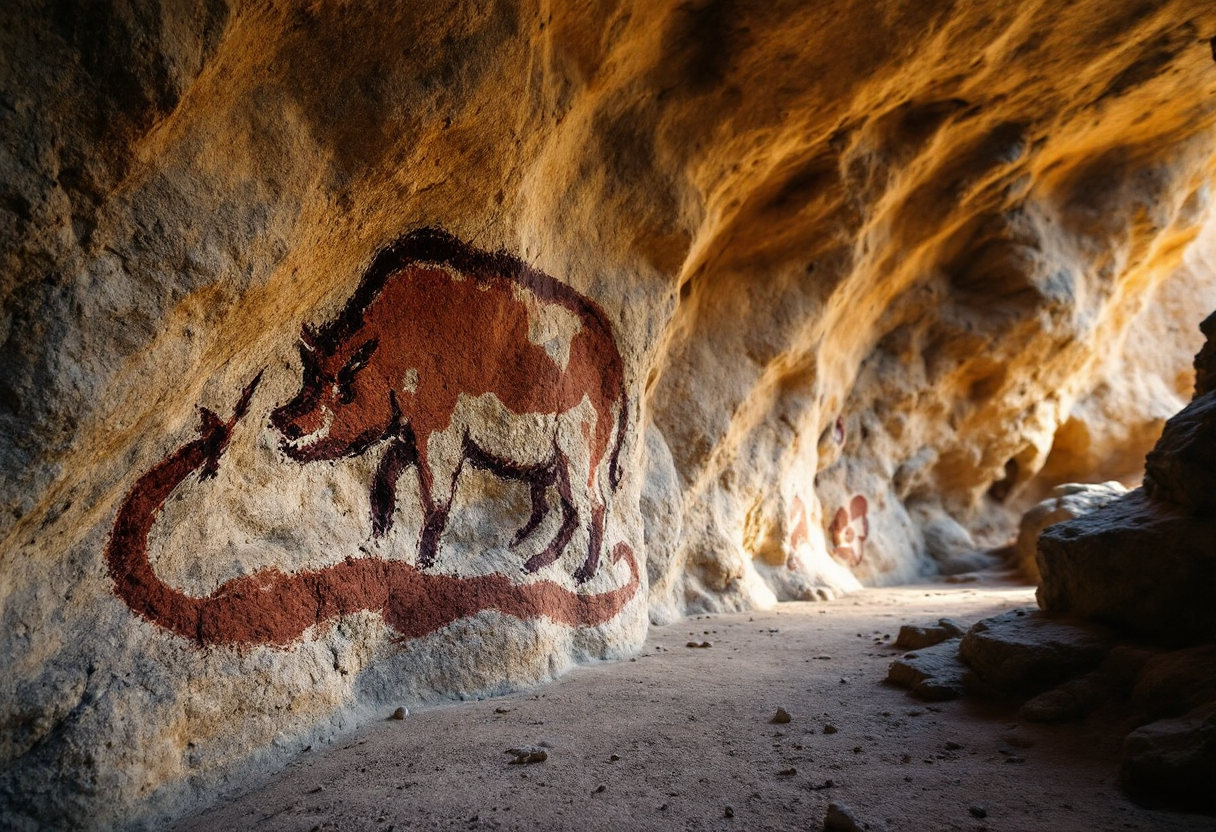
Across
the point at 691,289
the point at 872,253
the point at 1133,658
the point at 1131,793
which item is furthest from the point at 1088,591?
the point at 872,253

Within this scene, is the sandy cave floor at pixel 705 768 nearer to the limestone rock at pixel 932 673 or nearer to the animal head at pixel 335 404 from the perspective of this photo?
the limestone rock at pixel 932 673

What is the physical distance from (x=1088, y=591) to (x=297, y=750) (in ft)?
9.08

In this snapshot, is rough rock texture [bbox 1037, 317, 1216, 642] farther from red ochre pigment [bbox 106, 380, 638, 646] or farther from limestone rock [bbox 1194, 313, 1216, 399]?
red ochre pigment [bbox 106, 380, 638, 646]

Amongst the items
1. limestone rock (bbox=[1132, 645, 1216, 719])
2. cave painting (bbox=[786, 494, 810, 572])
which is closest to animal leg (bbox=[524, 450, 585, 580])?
limestone rock (bbox=[1132, 645, 1216, 719])

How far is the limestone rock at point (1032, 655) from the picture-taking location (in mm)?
2555

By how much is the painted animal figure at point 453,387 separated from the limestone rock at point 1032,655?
180 centimetres

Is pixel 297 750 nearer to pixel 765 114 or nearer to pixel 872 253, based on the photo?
pixel 765 114

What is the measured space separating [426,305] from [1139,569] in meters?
2.76

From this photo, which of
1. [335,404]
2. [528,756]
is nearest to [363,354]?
[335,404]

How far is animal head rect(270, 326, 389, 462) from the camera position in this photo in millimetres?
2676

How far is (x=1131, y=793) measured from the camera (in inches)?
73.8

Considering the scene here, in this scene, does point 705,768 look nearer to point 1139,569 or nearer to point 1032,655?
point 1032,655

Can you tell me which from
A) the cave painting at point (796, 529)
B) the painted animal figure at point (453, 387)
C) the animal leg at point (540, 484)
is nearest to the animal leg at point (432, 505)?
the painted animal figure at point (453, 387)

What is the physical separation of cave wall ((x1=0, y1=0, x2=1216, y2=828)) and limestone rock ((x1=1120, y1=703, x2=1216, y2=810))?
6.92ft
